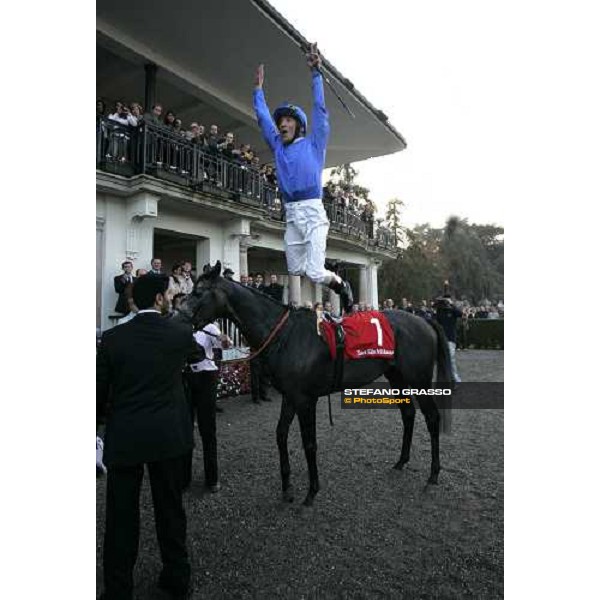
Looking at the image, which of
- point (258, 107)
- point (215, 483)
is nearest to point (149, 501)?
point (215, 483)

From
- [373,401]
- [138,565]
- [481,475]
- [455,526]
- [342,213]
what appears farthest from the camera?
[342,213]

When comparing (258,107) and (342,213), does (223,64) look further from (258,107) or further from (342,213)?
(342,213)

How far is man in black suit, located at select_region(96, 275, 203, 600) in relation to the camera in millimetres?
1843

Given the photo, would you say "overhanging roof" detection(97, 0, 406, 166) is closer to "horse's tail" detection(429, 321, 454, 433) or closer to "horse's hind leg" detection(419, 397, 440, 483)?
"horse's tail" detection(429, 321, 454, 433)

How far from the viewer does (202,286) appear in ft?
8.94

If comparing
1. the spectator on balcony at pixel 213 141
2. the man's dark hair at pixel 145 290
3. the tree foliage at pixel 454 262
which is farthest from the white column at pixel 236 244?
the man's dark hair at pixel 145 290

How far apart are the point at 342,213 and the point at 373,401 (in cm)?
268

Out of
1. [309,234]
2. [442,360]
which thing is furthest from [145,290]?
[442,360]

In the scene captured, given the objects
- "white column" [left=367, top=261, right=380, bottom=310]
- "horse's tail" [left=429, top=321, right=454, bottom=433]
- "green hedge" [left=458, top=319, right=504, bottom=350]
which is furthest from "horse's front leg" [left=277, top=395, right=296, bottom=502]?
"white column" [left=367, top=261, right=380, bottom=310]

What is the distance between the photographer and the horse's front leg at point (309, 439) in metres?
2.95

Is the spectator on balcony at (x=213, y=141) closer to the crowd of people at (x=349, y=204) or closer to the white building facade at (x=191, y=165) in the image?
the white building facade at (x=191, y=165)

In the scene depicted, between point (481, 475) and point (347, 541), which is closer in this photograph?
point (347, 541)

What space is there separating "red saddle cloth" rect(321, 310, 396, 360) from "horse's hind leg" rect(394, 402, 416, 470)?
0.74 m

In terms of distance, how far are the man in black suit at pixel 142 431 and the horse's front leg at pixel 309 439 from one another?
3.79ft
